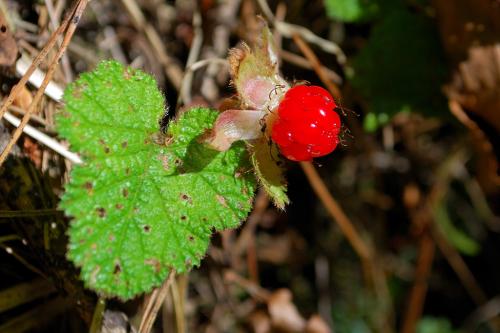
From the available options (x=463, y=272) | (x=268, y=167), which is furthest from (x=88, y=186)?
(x=463, y=272)

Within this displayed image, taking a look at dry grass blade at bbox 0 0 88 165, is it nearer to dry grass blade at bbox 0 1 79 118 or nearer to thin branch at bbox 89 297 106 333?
dry grass blade at bbox 0 1 79 118

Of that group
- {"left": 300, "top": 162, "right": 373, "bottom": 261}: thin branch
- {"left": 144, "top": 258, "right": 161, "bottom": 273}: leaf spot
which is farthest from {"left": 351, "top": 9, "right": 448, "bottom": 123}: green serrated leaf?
{"left": 144, "top": 258, "right": 161, "bottom": 273}: leaf spot

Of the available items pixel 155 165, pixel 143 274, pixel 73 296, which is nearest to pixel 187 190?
pixel 155 165

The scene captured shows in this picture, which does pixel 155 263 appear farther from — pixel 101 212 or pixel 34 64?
pixel 34 64

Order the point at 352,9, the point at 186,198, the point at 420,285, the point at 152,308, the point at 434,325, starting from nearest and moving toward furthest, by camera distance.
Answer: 1. the point at 186,198
2. the point at 152,308
3. the point at 352,9
4. the point at 420,285
5. the point at 434,325

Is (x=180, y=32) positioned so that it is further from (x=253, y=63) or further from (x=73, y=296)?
(x=73, y=296)

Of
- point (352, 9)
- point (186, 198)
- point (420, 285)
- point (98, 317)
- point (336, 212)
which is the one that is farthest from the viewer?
point (420, 285)
